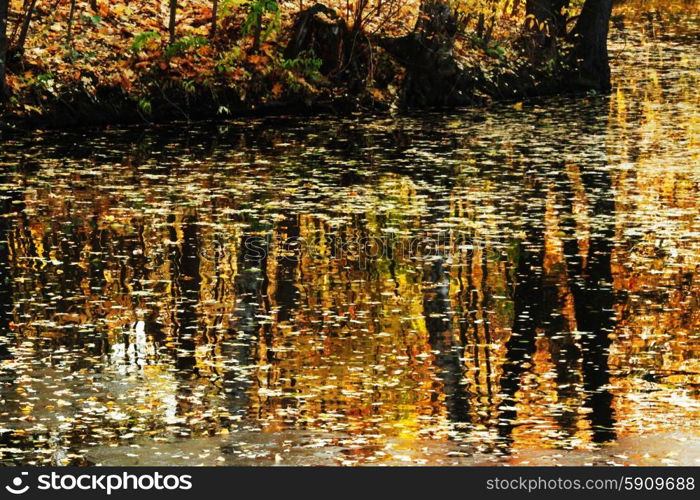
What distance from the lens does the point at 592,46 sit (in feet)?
Result: 73.7

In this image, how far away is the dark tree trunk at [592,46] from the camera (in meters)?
22.2

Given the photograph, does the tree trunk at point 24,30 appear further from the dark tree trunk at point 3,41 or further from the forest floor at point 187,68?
the dark tree trunk at point 3,41

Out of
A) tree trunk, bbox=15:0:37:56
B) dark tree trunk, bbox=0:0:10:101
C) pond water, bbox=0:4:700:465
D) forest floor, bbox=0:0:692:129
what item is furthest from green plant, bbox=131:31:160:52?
dark tree trunk, bbox=0:0:10:101

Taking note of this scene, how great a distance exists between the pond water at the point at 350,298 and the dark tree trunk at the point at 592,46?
4.75 m

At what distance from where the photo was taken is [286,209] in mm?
13141

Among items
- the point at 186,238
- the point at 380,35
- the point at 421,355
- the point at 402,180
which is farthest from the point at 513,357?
the point at 380,35

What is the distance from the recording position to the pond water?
6.83 meters

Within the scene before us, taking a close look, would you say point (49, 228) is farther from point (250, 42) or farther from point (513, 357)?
point (250, 42)

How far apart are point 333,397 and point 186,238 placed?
15.3 ft

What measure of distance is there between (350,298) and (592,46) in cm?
1368

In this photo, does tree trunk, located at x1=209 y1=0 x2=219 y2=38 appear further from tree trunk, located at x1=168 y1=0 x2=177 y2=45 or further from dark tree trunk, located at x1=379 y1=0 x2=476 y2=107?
dark tree trunk, located at x1=379 y1=0 x2=476 y2=107

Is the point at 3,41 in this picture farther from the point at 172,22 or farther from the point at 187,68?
the point at 172,22

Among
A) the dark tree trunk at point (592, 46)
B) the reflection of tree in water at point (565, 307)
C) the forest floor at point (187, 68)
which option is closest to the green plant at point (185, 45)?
the forest floor at point (187, 68)

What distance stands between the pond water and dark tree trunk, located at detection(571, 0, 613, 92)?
4.75 meters
